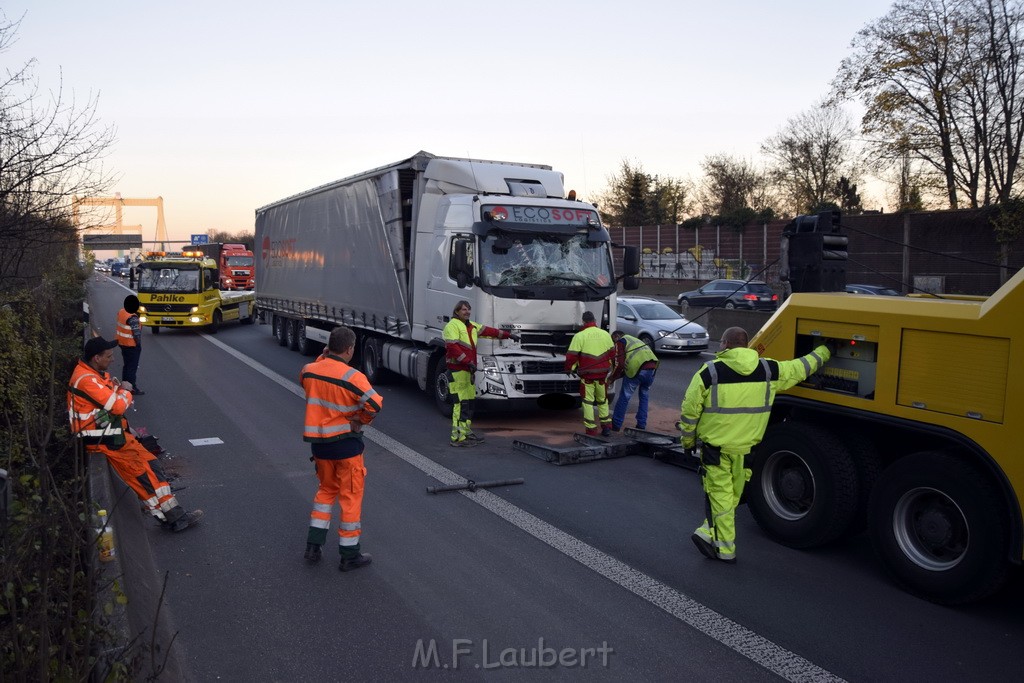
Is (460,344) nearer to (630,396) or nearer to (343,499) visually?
(630,396)

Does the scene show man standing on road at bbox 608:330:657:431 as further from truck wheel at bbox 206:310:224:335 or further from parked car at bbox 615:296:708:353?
truck wheel at bbox 206:310:224:335

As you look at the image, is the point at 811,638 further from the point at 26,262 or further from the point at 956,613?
the point at 26,262

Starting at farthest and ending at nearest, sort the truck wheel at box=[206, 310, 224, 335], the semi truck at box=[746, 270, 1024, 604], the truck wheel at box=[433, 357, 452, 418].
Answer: the truck wheel at box=[206, 310, 224, 335] < the truck wheel at box=[433, 357, 452, 418] < the semi truck at box=[746, 270, 1024, 604]

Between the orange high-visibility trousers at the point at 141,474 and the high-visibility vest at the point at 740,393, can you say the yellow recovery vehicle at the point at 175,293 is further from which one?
the high-visibility vest at the point at 740,393

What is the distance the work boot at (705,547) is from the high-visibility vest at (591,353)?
4109mm

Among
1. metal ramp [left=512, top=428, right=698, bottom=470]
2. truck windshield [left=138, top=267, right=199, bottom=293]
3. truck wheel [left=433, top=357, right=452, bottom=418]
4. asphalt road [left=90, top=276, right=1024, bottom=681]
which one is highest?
truck windshield [left=138, top=267, right=199, bottom=293]

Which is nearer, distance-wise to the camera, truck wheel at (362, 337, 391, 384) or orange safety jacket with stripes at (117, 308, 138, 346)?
orange safety jacket with stripes at (117, 308, 138, 346)

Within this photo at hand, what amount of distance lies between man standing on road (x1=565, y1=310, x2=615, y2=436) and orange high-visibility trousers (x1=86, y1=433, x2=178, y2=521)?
513cm

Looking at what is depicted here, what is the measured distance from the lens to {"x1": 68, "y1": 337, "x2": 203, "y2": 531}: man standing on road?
6.25m

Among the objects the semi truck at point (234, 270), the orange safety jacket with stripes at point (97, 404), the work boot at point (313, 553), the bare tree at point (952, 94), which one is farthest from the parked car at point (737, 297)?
the semi truck at point (234, 270)

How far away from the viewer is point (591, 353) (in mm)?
10258

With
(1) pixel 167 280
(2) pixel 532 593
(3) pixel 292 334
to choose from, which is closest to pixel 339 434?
(2) pixel 532 593

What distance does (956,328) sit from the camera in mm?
5203

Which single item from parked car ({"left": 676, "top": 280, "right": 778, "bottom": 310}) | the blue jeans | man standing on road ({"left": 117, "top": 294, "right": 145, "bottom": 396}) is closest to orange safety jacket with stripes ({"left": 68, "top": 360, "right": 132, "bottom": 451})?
the blue jeans
